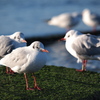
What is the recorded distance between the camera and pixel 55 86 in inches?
211

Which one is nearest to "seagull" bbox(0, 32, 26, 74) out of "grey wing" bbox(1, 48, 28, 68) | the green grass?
the green grass

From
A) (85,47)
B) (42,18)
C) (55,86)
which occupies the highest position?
(85,47)

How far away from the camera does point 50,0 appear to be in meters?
19.7

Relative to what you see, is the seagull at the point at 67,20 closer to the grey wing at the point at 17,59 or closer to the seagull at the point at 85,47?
the seagull at the point at 85,47

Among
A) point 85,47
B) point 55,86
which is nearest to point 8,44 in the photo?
point 55,86

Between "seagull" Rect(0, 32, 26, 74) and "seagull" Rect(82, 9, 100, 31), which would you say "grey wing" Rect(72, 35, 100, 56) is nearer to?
"seagull" Rect(0, 32, 26, 74)

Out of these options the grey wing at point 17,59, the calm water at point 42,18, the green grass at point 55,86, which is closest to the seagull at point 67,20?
the calm water at point 42,18

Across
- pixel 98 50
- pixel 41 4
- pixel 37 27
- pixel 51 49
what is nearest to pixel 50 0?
pixel 41 4

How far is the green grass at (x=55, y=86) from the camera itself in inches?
193

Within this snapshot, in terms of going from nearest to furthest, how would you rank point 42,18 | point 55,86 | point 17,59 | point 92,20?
point 17,59 < point 55,86 < point 92,20 < point 42,18

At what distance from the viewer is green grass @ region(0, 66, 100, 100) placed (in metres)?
4.91

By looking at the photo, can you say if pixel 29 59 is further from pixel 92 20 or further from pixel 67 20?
pixel 92 20

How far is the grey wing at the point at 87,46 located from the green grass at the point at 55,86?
42cm

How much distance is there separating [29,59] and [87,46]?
5.31 feet
